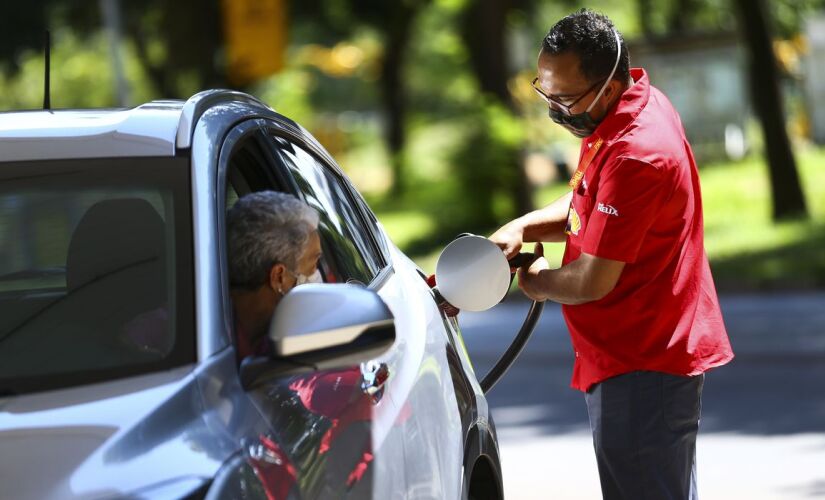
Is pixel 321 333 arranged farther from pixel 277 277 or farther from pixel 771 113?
pixel 771 113

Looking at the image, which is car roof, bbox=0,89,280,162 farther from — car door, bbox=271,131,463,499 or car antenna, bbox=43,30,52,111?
car antenna, bbox=43,30,52,111

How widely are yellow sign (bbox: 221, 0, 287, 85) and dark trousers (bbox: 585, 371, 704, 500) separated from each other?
22843mm

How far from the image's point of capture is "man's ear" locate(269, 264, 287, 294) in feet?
11.4

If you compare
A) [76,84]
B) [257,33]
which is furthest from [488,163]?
[76,84]

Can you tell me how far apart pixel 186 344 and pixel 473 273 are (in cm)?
126

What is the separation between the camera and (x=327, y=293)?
3.01 meters

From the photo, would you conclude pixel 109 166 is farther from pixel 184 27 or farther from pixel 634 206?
pixel 184 27

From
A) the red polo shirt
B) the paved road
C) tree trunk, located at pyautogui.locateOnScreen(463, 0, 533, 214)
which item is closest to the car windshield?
the red polo shirt

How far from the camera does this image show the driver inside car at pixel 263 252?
3445 mm

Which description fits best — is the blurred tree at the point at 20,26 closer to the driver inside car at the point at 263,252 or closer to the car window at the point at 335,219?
the car window at the point at 335,219

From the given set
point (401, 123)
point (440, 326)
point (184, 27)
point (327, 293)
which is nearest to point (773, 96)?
point (184, 27)

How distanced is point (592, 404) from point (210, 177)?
1227 mm

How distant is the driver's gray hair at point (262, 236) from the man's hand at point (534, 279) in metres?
0.72

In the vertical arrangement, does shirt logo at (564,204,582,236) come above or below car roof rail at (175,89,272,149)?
below
